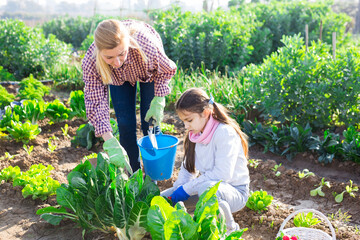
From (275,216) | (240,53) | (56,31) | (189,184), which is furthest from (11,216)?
(56,31)

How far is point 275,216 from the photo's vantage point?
2611mm

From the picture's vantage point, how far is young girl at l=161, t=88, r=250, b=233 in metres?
2.27

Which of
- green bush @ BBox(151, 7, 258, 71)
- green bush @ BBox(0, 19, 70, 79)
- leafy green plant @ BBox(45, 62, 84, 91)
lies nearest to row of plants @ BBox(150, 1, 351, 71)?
green bush @ BBox(151, 7, 258, 71)

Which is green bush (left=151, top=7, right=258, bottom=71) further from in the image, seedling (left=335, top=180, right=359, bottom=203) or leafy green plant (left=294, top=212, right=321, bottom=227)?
leafy green plant (left=294, top=212, right=321, bottom=227)

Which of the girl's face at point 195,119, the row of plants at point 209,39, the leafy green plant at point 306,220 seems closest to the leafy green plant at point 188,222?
the girl's face at point 195,119

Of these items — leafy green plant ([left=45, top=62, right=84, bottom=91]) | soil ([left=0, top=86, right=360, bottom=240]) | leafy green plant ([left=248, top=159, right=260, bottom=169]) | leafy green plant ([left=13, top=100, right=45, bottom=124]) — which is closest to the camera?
soil ([left=0, top=86, right=360, bottom=240])

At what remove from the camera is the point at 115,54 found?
231 centimetres

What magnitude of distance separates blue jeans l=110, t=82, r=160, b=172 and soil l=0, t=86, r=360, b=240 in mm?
485

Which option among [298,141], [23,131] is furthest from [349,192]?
[23,131]

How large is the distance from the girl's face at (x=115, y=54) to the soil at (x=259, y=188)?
4.00 ft

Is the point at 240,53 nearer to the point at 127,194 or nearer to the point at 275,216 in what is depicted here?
the point at 275,216

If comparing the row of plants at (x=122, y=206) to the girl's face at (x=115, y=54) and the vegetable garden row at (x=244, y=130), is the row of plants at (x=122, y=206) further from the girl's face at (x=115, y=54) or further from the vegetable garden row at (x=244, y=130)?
the girl's face at (x=115, y=54)

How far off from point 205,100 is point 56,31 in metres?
15.0

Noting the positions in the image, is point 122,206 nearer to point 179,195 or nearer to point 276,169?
point 179,195
